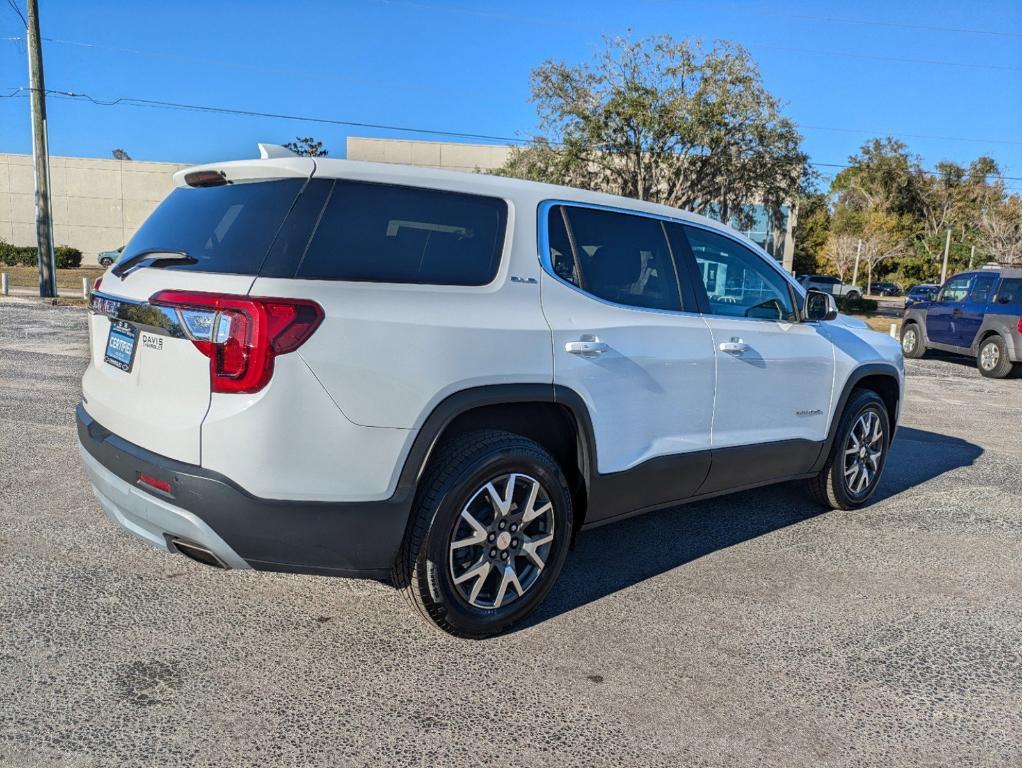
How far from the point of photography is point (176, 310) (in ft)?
9.04

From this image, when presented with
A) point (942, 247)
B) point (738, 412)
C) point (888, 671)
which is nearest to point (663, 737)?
point (888, 671)

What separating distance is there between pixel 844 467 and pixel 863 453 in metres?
0.23

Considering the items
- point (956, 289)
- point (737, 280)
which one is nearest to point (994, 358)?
point (956, 289)

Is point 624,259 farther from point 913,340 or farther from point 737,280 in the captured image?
point 913,340

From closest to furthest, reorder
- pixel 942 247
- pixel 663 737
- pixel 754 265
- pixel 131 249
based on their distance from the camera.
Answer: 1. pixel 663 737
2. pixel 131 249
3. pixel 754 265
4. pixel 942 247

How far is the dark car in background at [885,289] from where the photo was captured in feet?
198

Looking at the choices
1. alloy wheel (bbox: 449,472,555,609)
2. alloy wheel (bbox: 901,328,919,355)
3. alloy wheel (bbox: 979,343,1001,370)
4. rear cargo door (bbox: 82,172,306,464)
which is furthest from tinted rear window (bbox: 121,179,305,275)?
alloy wheel (bbox: 901,328,919,355)

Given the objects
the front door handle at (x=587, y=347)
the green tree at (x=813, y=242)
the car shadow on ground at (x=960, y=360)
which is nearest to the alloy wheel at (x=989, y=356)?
the car shadow on ground at (x=960, y=360)

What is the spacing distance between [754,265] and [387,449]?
2750mm

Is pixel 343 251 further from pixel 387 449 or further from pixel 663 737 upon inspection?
pixel 663 737

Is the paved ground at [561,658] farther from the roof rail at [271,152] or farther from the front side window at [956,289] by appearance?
the front side window at [956,289]

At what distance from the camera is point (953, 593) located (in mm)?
3973

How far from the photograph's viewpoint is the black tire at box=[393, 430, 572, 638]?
298cm

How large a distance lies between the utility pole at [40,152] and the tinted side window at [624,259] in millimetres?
22410
